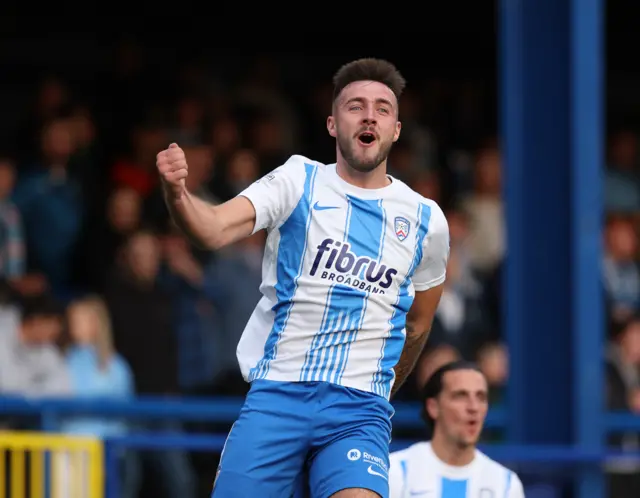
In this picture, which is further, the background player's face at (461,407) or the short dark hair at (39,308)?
the short dark hair at (39,308)

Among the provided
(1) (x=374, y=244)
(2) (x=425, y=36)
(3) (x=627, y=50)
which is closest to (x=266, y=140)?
(2) (x=425, y=36)

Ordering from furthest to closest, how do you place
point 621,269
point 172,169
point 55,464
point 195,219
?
point 621,269, point 55,464, point 195,219, point 172,169

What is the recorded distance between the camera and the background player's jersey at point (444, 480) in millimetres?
6320

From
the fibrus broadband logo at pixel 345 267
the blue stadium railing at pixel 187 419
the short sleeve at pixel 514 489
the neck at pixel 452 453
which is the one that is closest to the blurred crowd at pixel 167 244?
the blue stadium railing at pixel 187 419

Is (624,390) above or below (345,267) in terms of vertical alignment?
above

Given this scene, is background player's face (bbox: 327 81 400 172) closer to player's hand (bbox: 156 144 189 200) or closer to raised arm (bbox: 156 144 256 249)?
raised arm (bbox: 156 144 256 249)

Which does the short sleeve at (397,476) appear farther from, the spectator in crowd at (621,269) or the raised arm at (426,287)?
the spectator in crowd at (621,269)

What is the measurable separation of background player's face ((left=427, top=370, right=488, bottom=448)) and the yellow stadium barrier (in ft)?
7.38

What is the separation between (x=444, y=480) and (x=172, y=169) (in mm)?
2711

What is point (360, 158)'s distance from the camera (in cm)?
483

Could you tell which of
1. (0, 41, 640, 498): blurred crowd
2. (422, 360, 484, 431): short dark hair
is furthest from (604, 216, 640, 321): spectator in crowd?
(422, 360, 484, 431): short dark hair

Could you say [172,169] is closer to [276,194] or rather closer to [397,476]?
[276,194]

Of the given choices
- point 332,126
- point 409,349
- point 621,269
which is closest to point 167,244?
point 621,269

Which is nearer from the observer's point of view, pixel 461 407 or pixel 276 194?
pixel 276 194
